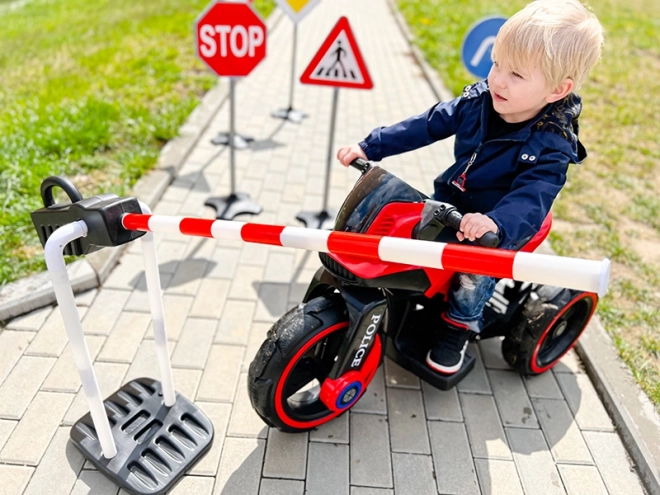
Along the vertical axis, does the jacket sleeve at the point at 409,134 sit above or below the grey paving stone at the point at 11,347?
Result: above

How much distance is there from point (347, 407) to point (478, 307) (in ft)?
2.65

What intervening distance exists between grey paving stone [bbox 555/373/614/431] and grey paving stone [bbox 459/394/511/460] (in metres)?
0.44

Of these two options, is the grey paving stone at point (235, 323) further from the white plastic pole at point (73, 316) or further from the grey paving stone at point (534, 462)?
the grey paving stone at point (534, 462)

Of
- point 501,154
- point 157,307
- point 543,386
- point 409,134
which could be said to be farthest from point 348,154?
point 543,386

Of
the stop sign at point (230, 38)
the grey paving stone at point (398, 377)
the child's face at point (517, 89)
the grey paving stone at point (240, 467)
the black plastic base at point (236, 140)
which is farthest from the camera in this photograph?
the black plastic base at point (236, 140)

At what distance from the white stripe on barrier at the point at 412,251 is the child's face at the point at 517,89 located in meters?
0.85

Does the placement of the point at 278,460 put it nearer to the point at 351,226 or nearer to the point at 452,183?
the point at 351,226

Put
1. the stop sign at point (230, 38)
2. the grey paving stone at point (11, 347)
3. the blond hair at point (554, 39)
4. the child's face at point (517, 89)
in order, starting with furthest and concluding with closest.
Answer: the stop sign at point (230, 38) < the grey paving stone at point (11, 347) < the child's face at point (517, 89) < the blond hair at point (554, 39)

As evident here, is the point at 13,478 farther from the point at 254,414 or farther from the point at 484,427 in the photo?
the point at 484,427

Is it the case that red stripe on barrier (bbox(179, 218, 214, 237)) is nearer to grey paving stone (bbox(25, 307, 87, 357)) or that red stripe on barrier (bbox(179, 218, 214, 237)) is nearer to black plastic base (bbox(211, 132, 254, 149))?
grey paving stone (bbox(25, 307, 87, 357))

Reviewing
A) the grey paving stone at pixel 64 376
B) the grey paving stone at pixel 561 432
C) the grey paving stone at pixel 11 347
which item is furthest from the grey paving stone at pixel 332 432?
the grey paving stone at pixel 11 347

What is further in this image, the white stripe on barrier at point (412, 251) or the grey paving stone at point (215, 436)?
the grey paving stone at point (215, 436)

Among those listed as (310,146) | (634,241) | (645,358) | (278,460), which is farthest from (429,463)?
(310,146)

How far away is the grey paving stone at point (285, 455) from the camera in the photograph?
248cm
